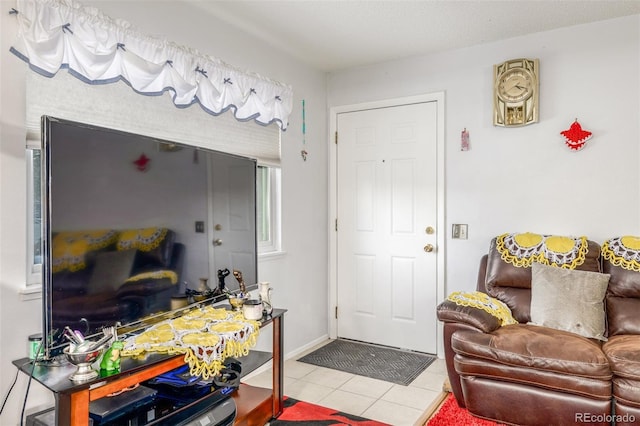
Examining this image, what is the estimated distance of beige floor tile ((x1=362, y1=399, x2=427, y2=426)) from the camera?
238cm

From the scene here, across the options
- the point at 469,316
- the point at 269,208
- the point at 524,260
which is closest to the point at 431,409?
the point at 469,316

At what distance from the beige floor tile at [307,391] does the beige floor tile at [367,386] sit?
13 centimetres

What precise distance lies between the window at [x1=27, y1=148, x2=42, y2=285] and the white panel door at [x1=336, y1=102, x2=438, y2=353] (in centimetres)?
247

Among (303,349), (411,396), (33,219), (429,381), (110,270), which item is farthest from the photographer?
(303,349)

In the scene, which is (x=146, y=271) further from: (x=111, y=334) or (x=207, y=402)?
(x=207, y=402)

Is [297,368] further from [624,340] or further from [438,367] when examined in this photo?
[624,340]

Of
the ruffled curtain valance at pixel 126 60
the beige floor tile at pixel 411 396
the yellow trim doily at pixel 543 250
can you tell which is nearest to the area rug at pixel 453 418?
the beige floor tile at pixel 411 396

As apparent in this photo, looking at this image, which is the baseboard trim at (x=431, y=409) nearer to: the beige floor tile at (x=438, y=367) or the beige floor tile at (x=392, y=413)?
the beige floor tile at (x=392, y=413)

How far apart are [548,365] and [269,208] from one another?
2.05 meters

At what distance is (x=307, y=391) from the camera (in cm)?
278

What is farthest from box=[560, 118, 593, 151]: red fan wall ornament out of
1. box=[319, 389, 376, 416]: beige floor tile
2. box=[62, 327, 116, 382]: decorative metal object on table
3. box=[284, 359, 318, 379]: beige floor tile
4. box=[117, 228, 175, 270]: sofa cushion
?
box=[62, 327, 116, 382]: decorative metal object on table

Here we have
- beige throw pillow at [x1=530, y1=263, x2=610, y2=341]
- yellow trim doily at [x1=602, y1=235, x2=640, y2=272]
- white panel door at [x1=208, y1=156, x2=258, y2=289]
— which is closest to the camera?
white panel door at [x1=208, y1=156, x2=258, y2=289]

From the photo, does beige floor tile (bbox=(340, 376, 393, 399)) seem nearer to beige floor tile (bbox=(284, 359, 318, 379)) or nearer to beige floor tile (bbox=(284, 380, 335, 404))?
beige floor tile (bbox=(284, 380, 335, 404))

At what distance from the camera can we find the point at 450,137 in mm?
3424
